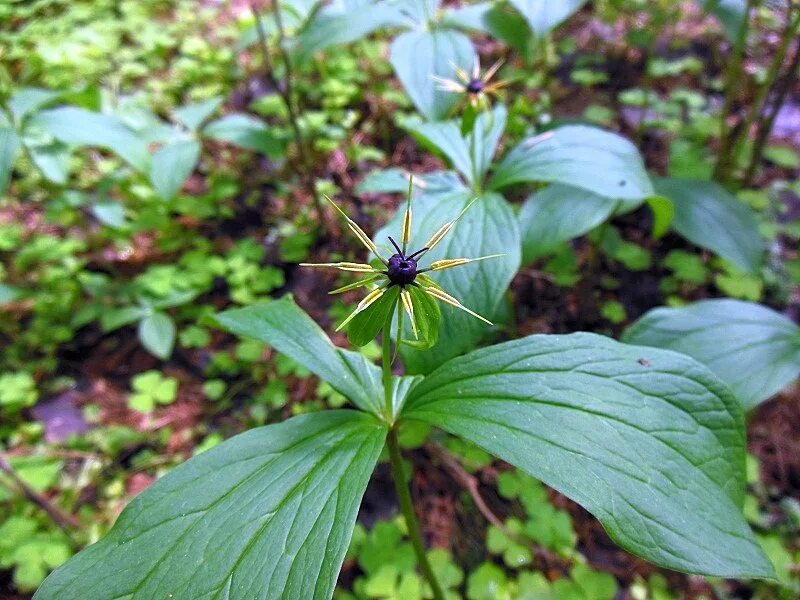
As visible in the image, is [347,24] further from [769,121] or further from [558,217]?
[769,121]

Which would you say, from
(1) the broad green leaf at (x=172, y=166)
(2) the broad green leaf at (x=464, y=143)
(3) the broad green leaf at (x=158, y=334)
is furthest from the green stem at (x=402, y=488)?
(1) the broad green leaf at (x=172, y=166)

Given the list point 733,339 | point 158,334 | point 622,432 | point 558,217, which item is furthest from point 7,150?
point 733,339

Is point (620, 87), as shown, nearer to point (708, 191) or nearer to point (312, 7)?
point (708, 191)

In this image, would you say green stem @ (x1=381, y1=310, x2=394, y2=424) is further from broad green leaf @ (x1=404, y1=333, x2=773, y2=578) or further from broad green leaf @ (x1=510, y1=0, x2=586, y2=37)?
broad green leaf @ (x1=510, y1=0, x2=586, y2=37)

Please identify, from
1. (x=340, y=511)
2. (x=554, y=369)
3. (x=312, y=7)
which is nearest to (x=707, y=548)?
(x=554, y=369)

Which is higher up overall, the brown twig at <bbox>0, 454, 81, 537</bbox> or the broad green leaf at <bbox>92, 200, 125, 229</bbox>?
the broad green leaf at <bbox>92, 200, 125, 229</bbox>

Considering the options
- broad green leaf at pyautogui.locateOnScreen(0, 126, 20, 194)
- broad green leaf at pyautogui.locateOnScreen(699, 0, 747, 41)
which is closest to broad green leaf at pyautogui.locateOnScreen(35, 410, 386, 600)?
broad green leaf at pyautogui.locateOnScreen(0, 126, 20, 194)

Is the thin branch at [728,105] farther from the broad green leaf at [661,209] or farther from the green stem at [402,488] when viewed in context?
the green stem at [402,488]
